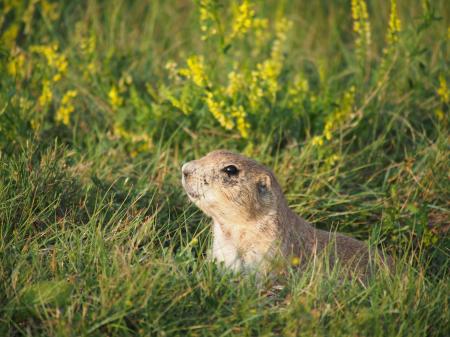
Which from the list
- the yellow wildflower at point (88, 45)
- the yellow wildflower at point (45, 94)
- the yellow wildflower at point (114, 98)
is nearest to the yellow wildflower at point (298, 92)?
the yellow wildflower at point (114, 98)

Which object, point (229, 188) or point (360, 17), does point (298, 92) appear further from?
point (229, 188)

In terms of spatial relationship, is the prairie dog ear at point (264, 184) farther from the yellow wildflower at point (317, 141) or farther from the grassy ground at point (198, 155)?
the yellow wildflower at point (317, 141)

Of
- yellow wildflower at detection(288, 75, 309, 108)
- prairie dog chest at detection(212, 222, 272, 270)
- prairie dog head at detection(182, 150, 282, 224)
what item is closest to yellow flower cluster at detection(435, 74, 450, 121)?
yellow wildflower at detection(288, 75, 309, 108)

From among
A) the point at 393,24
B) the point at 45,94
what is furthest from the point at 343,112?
the point at 45,94

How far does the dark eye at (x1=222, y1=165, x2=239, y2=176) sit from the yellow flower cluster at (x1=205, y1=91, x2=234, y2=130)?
3.94 feet

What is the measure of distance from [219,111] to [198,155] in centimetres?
55

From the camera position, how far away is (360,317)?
12.1 ft

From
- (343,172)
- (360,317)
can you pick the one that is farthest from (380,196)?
(360,317)

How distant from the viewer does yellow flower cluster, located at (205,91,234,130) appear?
19.0ft

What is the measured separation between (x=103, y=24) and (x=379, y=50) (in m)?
3.38

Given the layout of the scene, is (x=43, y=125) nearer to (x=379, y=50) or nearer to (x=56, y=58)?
(x=56, y=58)

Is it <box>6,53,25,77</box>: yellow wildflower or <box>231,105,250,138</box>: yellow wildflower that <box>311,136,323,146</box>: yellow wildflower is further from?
<box>6,53,25,77</box>: yellow wildflower

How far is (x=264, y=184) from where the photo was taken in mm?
4750

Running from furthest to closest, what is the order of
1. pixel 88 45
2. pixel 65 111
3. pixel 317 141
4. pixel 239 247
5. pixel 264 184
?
pixel 88 45, pixel 65 111, pixel 317 141, pixel 264 184, pixel 239 247
